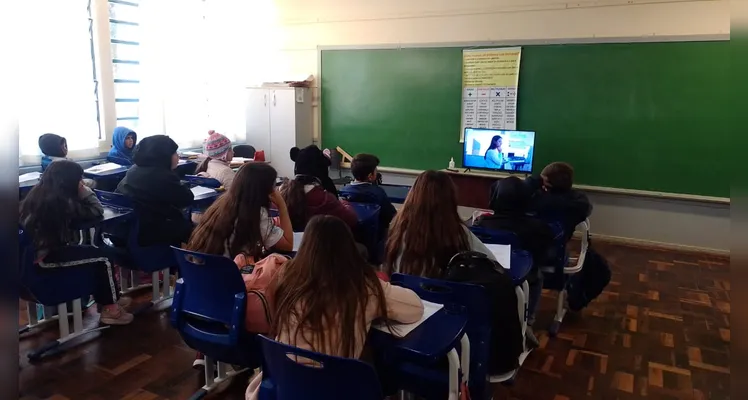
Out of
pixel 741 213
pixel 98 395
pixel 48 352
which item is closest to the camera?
pixel 741 213

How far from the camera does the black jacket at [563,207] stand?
3305mm

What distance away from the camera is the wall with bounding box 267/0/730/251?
500 centimetres

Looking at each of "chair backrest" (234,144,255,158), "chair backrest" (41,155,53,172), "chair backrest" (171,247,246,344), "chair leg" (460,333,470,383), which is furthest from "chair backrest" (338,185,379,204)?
"chair backrest" (234,144,255,158)

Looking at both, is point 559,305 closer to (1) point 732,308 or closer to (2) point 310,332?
(2) point 310,332

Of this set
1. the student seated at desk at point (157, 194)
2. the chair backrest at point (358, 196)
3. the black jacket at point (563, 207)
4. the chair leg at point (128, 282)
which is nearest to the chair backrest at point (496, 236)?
the black jacket at point (563, 207)

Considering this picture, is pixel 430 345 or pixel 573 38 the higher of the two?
pixel 573 38

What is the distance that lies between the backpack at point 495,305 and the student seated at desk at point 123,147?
3.93 meters

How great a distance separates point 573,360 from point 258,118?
5.28 m

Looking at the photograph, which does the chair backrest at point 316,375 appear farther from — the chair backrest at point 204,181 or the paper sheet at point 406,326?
the chair backrest at point 204,181

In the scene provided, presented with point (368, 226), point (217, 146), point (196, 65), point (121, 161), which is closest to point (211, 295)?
point (368, 226)

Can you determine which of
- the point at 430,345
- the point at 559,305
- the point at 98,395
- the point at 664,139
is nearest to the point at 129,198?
the point at 98,395

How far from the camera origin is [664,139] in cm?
510

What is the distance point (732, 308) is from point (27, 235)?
302 cm

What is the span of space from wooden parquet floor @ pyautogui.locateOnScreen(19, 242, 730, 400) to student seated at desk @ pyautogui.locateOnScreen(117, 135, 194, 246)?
22.5 inches
